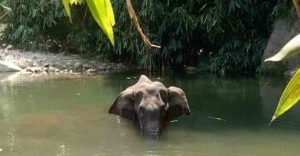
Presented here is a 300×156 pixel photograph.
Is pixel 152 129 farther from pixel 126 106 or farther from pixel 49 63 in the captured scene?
pixel 49 63

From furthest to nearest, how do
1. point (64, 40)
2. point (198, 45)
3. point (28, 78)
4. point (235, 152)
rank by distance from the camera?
point (64, 40)
point (198, 45)
point (28, 78)
point (235, 152)

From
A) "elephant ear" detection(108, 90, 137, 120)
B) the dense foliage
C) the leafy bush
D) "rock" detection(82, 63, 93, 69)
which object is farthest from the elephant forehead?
the leafy bush

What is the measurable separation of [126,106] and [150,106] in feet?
1.50

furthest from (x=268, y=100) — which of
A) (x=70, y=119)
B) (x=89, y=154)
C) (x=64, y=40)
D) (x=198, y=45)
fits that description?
(x=64, y=40)

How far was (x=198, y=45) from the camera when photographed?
1243 centimetres

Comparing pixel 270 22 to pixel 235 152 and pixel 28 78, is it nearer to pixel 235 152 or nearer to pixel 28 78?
pixel 28 78

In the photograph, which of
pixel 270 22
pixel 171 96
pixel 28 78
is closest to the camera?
pixel 171 96

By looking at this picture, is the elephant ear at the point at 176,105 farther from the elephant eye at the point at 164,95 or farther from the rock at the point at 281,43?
the rock at the point at 281,43

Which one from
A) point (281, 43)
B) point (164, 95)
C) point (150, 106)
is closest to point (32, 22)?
point (281, 43)

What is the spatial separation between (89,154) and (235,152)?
1325 mm

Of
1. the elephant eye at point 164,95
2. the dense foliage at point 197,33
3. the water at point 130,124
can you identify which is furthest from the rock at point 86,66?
the elephant eye at point 164,95

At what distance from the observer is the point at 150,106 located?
258 inches

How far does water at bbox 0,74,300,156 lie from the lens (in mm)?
5789

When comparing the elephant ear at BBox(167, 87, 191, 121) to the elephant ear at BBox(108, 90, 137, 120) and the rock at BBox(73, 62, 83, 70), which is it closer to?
the elephant ear at BBox(108, 90, 137, 120)
